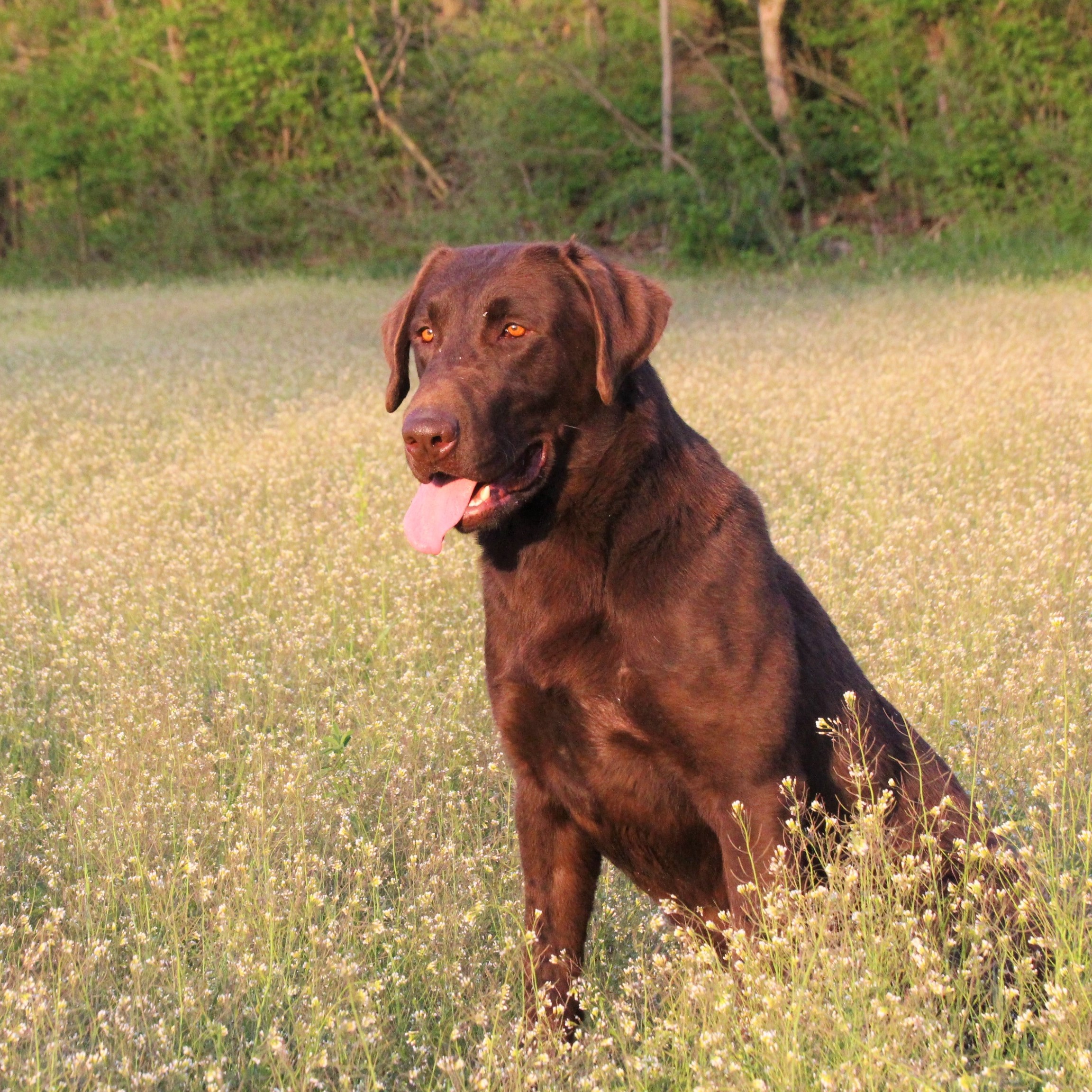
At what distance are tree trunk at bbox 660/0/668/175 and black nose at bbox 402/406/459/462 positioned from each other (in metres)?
23.2

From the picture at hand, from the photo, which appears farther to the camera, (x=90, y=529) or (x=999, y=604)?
(x=90, y=529)

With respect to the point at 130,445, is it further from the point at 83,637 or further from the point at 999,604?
the point at 999,604

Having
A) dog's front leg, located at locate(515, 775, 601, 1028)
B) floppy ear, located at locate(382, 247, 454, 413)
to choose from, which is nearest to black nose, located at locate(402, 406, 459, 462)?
floppy ear, located at locate(382, 247, 454, 413)

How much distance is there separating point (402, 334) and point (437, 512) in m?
0.73

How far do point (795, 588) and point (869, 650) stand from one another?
201cm

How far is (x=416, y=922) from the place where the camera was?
3402mm

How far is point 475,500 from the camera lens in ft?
10.00

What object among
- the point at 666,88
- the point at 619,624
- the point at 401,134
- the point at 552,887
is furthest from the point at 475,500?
the point at 401,134

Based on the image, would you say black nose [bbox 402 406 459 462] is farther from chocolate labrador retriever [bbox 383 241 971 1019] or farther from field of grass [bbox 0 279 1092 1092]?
field of grass [bbox 0 279 1092 1092]

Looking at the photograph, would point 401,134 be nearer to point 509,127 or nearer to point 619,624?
point 509,127

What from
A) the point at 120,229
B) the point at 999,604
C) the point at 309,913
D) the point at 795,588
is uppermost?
the point at 795,588

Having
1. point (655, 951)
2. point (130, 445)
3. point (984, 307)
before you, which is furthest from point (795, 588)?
point (984, 307)

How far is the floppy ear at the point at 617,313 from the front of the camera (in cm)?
304

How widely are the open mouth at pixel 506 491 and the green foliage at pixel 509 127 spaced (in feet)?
71.4
